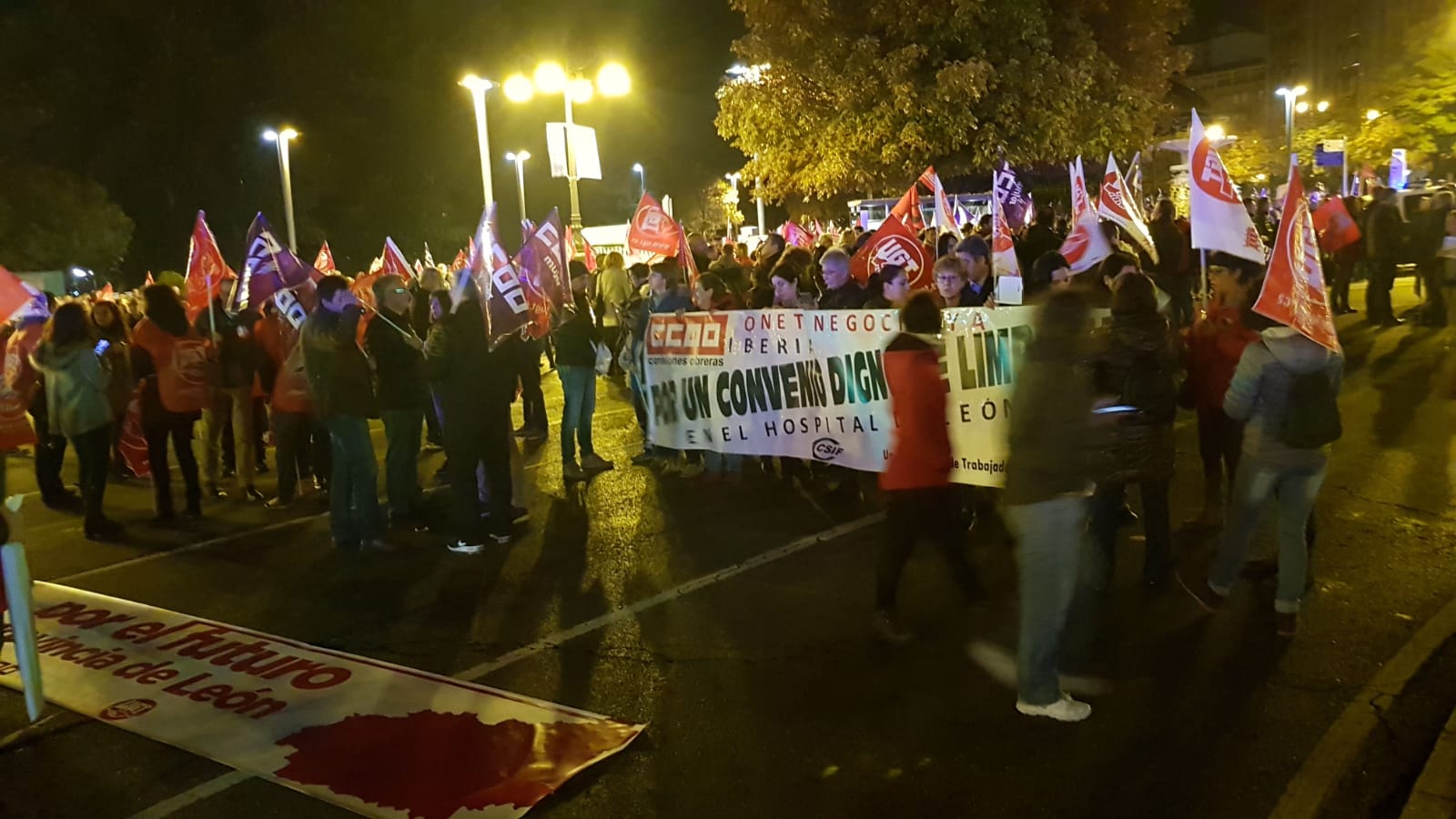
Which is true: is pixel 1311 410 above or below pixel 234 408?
below

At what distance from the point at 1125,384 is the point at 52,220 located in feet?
111

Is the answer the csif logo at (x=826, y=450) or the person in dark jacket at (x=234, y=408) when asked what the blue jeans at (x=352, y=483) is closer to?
the person in dark jacket at (x=234, y=408)

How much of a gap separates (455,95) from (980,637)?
4024 cm

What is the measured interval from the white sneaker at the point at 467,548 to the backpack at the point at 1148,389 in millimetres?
4216

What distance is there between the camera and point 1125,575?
642 centimetres

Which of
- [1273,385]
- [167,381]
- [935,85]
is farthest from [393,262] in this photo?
[935,85]

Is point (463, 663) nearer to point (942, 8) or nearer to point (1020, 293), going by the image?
point (1020, 293)

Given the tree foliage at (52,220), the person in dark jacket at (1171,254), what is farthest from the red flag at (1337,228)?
the tree foliage at (52,220)

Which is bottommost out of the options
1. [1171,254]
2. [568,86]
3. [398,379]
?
[398,379]

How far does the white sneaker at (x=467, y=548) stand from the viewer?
25.3 ft

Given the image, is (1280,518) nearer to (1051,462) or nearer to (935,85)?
(1051,462)

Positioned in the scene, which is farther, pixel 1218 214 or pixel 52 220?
pixel 52 220

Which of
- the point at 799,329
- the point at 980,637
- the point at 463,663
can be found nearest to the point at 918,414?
the point at 980,637

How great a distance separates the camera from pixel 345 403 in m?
7.48
